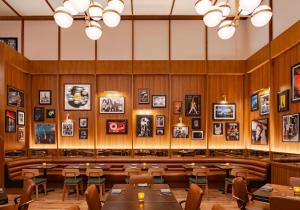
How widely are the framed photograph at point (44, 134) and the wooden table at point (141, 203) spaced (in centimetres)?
597

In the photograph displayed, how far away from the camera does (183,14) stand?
1032cm

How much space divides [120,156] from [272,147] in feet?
14.4

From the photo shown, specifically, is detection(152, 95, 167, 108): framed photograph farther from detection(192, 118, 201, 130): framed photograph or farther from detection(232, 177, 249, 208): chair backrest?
detection(232, 177, 249, 208): chair backrest

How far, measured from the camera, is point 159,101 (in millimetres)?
10391

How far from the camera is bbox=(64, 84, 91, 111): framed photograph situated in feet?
33.9

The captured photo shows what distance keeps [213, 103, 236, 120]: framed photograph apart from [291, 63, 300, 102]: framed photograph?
3390 millimetres

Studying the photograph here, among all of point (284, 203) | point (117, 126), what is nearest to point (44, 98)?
point (117, 126)

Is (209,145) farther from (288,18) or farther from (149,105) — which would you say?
(288,18)

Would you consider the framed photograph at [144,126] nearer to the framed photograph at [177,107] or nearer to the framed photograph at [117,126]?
the framed photograph at [117,126]

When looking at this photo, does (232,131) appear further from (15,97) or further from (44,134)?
(15,97)

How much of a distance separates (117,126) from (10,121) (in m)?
3.05

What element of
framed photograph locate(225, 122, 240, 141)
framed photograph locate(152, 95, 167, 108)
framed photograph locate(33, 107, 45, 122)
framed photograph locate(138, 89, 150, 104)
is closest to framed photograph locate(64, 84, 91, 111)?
framed photograph locate(33, 107, 45, 122)

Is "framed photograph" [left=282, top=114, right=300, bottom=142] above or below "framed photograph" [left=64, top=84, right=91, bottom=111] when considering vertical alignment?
below

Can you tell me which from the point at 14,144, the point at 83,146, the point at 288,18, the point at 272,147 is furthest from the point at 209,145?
the point at 14,144
